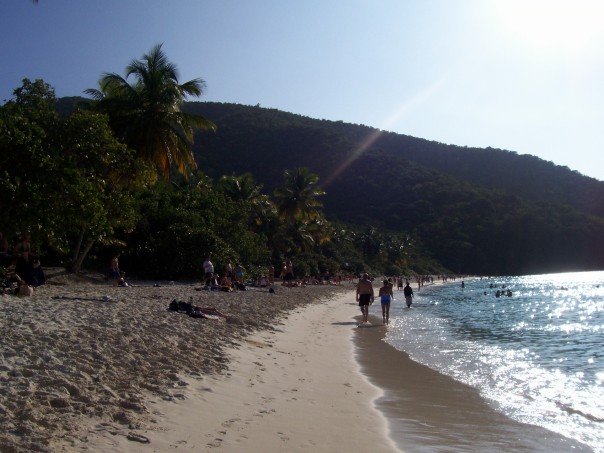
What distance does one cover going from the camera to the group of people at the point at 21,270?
1132 centimetres

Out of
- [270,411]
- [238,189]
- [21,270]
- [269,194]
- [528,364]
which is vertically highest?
[269,194]

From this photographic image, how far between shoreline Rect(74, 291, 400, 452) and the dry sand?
157 mm

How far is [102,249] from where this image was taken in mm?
25281

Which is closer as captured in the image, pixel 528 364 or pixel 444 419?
pixel 444 419

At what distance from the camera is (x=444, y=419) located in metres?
6.25

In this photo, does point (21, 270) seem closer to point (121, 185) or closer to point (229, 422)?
point (121, 185)

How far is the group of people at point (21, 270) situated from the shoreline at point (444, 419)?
23.3ft

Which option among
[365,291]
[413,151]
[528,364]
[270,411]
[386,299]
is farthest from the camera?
[413,151]

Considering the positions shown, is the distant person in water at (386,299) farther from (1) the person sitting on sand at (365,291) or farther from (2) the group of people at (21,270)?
(2) the group of people at (21,270)

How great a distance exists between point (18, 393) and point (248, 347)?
482 cm

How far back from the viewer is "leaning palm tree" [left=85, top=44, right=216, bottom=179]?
21797mm

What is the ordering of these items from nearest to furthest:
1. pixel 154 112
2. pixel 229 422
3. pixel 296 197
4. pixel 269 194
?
pixel 229 422 → pixel 154 112 → pixel 296 197 → pixel 269 194

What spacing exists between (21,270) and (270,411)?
872cm

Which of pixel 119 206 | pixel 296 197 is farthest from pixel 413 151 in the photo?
pixel 119 206
